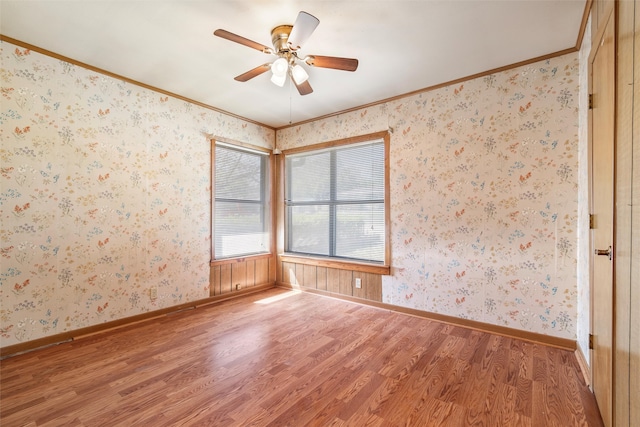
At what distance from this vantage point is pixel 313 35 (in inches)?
90.3

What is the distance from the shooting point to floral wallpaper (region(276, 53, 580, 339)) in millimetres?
2521

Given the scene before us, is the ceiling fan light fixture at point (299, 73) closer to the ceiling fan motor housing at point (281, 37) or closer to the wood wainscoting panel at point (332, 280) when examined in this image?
the ceiling fan motor housing at point (281, 37)

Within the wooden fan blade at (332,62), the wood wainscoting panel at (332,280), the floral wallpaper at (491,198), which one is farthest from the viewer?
the wood wainscoting panel at (332,280)

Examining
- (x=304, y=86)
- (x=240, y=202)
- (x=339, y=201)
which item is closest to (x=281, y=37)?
(x=304, y=86)

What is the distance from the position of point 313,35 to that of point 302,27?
56 centimetres

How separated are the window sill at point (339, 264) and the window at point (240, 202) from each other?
47cm

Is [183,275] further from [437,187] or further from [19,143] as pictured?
[437,187]

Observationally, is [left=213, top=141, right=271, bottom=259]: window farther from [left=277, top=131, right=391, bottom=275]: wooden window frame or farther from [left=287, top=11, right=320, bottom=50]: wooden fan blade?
[left=287, top=11, right=320, bottom=50]: wooden fan blade

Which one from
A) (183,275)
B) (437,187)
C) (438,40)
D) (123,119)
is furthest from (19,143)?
(437,187)

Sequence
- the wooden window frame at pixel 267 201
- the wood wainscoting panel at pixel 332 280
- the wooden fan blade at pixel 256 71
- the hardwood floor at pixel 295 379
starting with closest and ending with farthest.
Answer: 1. the hardwood floor at pixel 295 379
2. the wooden fan blade at pixel 256 71
3. the wood wainscoting panel at pixel 332 280
4. the wooden window frame at pixel 267 201

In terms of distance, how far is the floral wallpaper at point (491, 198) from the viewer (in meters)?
2.52

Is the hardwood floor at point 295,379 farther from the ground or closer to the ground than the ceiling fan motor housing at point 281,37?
closer to the ground

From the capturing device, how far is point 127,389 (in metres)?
1.91

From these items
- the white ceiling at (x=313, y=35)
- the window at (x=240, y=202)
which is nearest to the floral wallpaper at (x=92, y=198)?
the window at (x=240, y=202)
